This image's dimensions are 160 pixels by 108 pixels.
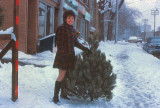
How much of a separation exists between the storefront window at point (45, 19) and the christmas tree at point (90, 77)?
7.95 meters

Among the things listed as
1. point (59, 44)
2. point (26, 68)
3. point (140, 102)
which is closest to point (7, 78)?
point (26, 68)

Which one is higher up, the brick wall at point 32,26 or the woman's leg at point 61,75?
the brick wall at point 32,26

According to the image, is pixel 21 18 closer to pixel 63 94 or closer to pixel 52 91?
pixel 52 91

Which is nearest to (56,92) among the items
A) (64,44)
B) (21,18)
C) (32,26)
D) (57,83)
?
(57,83)

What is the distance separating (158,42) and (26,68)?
45.4 feet

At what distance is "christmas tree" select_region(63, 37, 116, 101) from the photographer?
12.5 feet

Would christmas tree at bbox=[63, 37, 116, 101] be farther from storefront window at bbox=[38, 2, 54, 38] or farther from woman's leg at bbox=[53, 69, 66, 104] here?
storefront window at bbox=[38, 2, 54, 38]

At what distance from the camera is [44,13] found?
12.2 metres

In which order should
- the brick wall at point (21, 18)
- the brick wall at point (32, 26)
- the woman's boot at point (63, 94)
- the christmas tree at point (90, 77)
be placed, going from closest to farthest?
1. the christmas tree at point (90, 77)
2. the woman's boot at point (63, 94)
3. the brick wall at point (21, 18)
4. the brick wall at point (32, 26)

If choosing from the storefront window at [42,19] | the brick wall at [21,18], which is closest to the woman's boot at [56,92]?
the brick wall at [21,18]

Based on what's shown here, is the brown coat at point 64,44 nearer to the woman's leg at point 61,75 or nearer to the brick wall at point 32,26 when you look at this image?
the woman's leg at point 61,75

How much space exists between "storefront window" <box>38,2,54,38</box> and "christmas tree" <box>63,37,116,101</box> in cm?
795

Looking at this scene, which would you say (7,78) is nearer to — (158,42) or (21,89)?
(21,89)

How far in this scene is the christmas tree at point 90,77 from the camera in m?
3.81
